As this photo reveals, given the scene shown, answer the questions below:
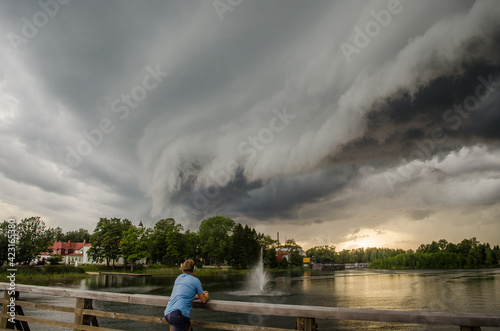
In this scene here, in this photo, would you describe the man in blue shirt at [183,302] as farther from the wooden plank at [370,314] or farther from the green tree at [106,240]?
the green tree at [106,240]

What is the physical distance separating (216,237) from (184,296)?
80.8 meters

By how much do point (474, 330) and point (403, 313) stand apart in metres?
0.73

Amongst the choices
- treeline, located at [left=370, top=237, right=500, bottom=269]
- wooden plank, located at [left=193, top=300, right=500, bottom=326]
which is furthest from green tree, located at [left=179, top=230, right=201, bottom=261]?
treeline, located at [left=370, top=237, right=500, bottom=269]

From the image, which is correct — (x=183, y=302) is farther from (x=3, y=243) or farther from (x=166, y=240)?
(x=166, y=240)

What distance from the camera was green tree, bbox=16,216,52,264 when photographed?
56375 mm

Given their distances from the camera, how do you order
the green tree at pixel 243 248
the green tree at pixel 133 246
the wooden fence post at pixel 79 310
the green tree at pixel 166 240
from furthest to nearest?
the green tree at pixel 243 248
the green tree at pixel 166 240
the green tree at pixel 133 246
the wooden fence post at pixel 79 310

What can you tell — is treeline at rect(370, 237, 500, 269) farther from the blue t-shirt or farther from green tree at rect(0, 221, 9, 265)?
the blue t-shirt

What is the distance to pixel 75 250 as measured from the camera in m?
112

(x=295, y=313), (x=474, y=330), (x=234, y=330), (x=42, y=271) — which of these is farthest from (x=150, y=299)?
(x=42, y=271)

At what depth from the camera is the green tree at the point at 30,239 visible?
56375 mm

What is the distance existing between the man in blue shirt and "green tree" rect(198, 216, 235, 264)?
257 feet

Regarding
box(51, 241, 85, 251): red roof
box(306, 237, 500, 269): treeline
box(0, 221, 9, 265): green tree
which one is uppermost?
box(0, 221, 9, 265): green tree

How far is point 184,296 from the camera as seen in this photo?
4602 mm

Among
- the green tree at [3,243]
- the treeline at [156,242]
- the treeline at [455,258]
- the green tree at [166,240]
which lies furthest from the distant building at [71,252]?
the treeline at [455,258]
